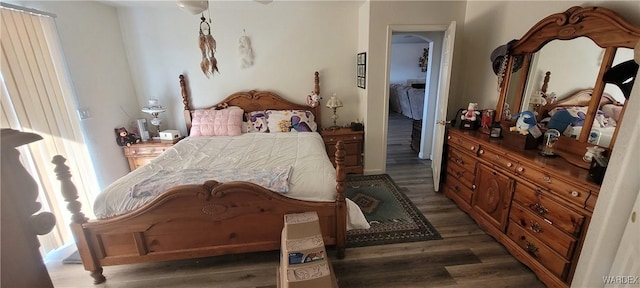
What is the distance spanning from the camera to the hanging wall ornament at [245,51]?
10.9ft

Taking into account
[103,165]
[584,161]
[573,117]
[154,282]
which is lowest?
[154,282]

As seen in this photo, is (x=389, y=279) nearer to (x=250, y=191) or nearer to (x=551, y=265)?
(x=551, y=265)

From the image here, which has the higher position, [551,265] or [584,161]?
[584,161]

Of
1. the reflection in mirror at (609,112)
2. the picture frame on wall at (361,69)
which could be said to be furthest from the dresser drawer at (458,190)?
the picture frame on wall at (361,69)

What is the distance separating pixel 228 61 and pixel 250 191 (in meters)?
2.35

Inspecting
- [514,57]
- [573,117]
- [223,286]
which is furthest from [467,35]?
[223,286]

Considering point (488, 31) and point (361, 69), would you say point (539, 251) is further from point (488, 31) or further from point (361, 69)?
point (361, 69)

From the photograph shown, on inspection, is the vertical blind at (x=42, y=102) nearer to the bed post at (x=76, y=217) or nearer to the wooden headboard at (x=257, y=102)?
the bed post at (x=76, y=217)

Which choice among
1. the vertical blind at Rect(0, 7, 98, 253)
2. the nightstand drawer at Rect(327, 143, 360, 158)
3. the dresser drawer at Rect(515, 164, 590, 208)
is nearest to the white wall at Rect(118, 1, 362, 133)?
the nightstand drawer at Rect(327, 143, 360, 158)

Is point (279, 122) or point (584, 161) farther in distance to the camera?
point (279, 122)

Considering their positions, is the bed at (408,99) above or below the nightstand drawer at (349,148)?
above

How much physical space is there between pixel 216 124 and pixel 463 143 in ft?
9.36

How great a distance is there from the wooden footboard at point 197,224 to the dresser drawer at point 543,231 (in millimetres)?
1283

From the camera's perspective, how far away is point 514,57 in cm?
227
